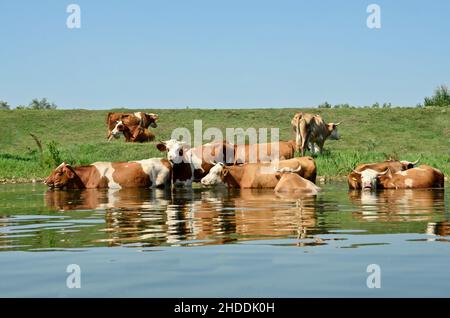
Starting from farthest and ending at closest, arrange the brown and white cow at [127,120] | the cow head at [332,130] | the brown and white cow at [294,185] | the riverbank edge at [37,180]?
1. the brown and white cow at [127,120]
2. the cow head at [332,130]
3. the riverbank edge at [37,180]
4. the brown and white cow at [294,185]

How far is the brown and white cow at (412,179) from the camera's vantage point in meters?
23.4

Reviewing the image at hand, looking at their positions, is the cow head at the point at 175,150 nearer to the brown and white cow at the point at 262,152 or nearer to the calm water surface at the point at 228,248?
the brown and white cow at the point at 262,152

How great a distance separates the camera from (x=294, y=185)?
2202 centimetres

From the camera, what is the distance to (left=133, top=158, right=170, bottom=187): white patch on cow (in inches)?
982

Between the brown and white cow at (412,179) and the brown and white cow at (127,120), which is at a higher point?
the brown and white cow at (127,120)

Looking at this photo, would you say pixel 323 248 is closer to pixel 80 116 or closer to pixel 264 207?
pixel 264 207

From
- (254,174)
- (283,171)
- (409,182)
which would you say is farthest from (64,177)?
(409,182)

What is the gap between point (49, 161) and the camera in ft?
106

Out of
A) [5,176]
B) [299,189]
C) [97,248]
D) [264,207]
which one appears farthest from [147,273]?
[5,176]

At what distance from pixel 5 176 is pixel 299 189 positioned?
552 inches

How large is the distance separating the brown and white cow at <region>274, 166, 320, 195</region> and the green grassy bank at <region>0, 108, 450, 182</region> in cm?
848

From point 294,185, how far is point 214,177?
9.77 feet

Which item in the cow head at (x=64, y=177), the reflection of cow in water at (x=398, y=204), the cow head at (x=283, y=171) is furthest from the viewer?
the cow head at (x=64, y=177)

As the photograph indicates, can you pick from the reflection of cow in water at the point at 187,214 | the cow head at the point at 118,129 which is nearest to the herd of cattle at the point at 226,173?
the reflection of cow in water at the point at 187,214
